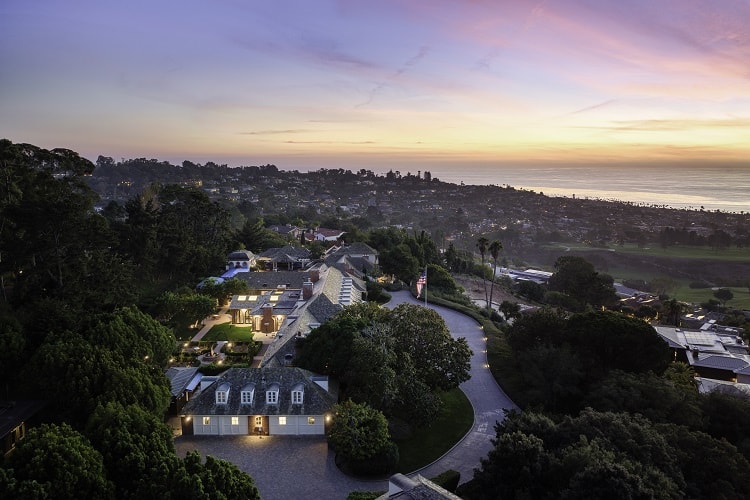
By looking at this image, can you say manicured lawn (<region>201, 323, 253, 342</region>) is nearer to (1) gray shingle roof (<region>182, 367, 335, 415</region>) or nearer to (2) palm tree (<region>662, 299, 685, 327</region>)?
(1) gray shingle roof (<region>182, 367, 335, 415</region>)

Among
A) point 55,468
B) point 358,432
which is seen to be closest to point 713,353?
point 358,432

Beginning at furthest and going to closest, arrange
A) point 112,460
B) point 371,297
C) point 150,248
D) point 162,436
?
1. point 371,297
2. point 150,248
3. point 162,436
4. point 112,460

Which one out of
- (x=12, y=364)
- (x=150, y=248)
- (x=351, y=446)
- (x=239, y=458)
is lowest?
(x=239, y=458)

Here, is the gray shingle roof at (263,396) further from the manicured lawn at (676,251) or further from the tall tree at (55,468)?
the manicured lawn at (676,251)

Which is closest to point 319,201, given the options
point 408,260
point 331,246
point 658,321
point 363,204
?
point 363,204

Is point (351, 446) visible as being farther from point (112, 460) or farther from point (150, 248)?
point (150, 248)

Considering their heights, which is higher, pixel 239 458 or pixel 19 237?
pixel 19 237

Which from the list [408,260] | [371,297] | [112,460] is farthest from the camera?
[408,260]
